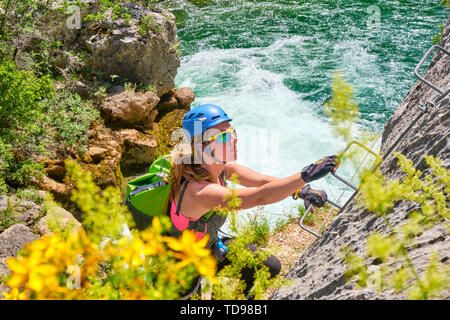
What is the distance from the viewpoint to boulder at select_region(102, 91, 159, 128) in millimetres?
6473

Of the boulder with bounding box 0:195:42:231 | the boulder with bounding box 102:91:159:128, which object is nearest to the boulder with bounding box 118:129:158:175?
the boulder with bounding box 102:91:159:128

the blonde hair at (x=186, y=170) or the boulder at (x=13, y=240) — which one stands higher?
the blonde hair at (x=186, y=170)

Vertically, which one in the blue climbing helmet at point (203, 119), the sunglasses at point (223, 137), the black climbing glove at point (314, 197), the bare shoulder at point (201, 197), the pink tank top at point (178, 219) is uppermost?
the blue climbing helmet at point (203, 119)

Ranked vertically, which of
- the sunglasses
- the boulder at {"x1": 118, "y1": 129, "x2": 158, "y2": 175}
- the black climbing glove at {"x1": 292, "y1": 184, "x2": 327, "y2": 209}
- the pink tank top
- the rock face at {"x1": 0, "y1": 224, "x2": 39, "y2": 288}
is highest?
the sunglasses

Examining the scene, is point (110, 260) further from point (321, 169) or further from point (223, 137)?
point (223, 137)

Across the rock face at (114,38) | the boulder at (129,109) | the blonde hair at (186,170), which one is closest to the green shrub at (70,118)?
the boulder at (129,109)

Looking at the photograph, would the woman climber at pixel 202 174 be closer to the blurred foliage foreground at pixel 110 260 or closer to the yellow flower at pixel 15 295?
the blurred foliage foreground at pixel 110 260

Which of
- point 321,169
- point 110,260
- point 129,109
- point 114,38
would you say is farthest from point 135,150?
point 110,260

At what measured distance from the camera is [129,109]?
21.4 ft

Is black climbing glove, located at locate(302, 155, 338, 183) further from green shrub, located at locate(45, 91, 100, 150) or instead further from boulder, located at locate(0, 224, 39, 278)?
green shrub, located at locate(45, 91, 100, 150)

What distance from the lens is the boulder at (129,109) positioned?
6.47m

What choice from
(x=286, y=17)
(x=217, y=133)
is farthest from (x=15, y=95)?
(x=286, y=17)

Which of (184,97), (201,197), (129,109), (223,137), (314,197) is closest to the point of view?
(201,197)

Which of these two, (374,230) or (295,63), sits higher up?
(374,230)
